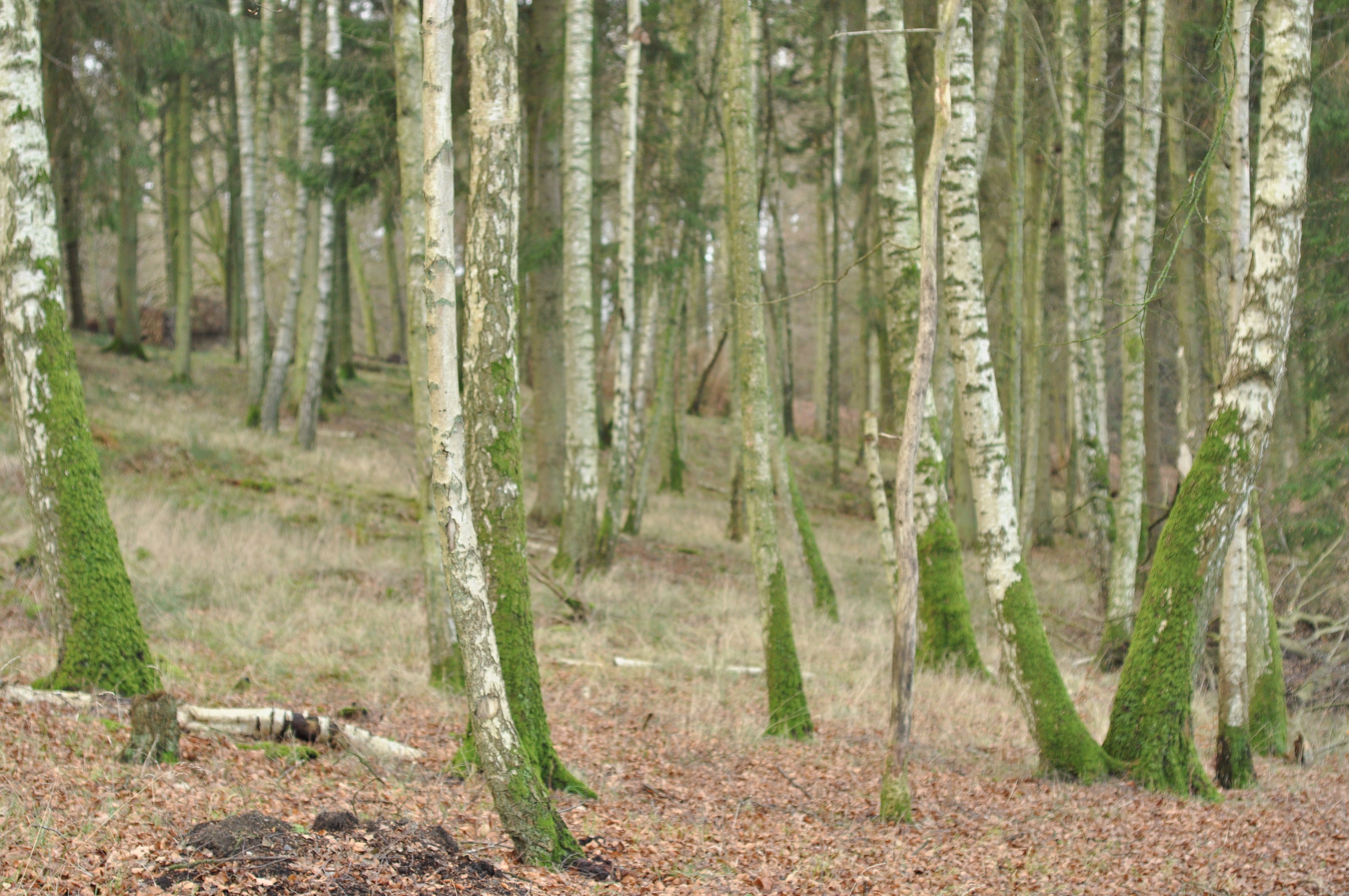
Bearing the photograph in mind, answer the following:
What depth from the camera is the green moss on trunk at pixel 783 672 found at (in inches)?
255

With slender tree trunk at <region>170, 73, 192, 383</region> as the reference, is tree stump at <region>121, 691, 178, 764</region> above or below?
below

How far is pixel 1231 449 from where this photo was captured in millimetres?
5559

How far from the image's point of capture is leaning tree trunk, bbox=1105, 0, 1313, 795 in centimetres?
547

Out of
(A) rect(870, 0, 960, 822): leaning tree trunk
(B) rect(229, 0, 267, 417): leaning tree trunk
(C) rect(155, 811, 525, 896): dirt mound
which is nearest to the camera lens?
(C) rect(155, 811, 525, 896): dirt mound

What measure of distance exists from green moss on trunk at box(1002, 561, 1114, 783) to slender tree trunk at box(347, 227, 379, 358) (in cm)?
2439

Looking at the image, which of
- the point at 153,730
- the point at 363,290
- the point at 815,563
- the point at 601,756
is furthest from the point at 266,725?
the point at 363,290

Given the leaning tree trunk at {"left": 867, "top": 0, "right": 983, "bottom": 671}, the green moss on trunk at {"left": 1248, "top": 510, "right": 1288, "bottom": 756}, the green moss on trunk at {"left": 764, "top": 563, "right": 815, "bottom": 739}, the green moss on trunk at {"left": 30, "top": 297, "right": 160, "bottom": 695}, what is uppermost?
the leaning tree trunk at {"left": 867, "top": 0, "right": 983, "bottom": 671}

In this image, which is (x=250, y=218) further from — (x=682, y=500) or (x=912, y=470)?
(x=912, y=470)

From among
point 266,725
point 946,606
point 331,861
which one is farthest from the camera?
point 946,606

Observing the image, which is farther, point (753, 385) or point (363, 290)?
point (363, 290)

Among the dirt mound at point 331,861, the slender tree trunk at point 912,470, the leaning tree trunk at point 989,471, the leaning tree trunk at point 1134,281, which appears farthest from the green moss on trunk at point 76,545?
the leaning tree trunk at point 1134,281

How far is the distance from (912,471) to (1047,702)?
2.20m

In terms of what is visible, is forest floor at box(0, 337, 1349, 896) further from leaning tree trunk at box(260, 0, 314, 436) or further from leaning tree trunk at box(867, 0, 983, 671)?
leaning tree trunk at box(260, 0, 314, 436)

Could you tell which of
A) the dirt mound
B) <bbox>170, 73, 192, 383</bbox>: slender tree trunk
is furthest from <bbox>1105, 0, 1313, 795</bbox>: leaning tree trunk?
<bbox>170, 73, 192, 383</bbox>: slender tree trunk
